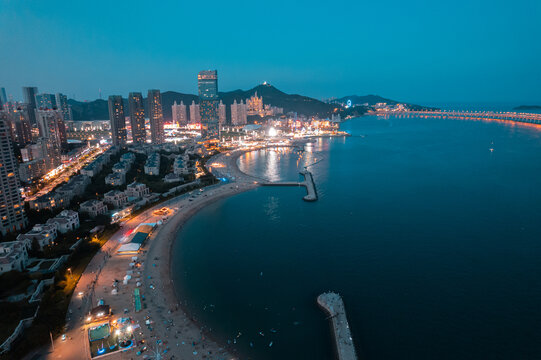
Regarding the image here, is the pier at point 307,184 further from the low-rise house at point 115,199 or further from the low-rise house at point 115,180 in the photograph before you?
the low-rise house at point 115,180

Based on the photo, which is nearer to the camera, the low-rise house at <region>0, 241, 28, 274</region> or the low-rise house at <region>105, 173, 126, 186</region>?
the low-rise house at <region>0, 241, 28, 274</region>

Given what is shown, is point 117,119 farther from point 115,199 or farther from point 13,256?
point 13,256

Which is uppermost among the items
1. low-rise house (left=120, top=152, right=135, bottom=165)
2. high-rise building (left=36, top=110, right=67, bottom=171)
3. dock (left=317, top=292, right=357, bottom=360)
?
high-rise building (left=36, top=110, right=67, bottom=171)

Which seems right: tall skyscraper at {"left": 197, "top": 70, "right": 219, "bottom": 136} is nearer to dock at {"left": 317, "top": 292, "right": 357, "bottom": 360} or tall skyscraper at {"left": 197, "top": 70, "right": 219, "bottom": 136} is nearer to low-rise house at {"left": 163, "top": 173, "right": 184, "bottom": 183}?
low-rise house at {"left": 163, "top": 173, "right": 184, "bottom": 183}

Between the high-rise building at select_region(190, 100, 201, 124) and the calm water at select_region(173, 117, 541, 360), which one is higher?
the high-rise building at select_region(190, 100, 201, 124)

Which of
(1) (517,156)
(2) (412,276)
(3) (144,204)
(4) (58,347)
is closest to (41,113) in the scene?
(3) (144,204)

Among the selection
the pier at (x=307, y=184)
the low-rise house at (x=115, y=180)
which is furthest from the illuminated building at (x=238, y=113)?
the low-rise house at (x=115, y=180)

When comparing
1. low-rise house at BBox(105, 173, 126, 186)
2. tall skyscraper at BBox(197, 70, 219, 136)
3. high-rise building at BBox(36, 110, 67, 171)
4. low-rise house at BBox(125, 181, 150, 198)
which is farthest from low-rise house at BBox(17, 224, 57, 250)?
tall skyscraper at BBox(197, 70, 219, 136)

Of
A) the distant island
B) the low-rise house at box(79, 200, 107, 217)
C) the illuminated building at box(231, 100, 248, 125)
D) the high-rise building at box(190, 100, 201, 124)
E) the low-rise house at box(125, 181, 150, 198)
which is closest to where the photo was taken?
the low-rise house at box(79, 200, 107, 217)
